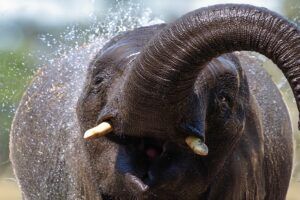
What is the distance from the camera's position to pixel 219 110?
12.8 ft

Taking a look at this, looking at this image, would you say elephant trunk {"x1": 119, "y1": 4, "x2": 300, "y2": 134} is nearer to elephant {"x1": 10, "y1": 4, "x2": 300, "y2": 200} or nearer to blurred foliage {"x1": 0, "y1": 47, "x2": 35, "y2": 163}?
elephant {"x1": 10, "y1": 4, "x2": 300, "y2": 200}

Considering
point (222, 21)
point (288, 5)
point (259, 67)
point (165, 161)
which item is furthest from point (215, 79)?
point (288, 5)

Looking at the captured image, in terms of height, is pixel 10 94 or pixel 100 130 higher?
pixel 100 130

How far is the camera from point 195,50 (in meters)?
3.26

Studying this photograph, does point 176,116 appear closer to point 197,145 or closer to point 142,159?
point 197,145

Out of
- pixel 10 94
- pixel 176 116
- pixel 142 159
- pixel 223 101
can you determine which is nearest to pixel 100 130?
pixel 142 159

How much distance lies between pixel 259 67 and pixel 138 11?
48.4 inches

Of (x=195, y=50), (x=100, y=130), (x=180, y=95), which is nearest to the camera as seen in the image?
(x=195, y=50)

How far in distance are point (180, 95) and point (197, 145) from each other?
0.22m

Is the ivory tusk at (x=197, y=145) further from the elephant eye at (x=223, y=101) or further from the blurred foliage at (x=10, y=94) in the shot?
the blurred foliage at (x=10, y=94)

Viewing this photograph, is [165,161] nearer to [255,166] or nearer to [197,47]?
[197,47]

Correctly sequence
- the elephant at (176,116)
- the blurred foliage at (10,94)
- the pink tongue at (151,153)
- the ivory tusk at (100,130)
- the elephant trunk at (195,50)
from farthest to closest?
the blurred foliage at (10,94) → the pink tongue at (151,153) → the ivory tusk at (100,130) → the elephant at (176,116) → the elephant trunk at (195,50)

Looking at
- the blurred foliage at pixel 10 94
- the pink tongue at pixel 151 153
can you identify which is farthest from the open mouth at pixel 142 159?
the blurred foliage at pixel 10 94

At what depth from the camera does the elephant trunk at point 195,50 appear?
306 cm
